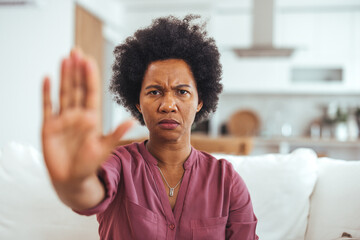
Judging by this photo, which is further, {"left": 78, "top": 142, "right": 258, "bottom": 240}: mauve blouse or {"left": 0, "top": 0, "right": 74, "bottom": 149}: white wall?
{"left": 0, "top": 0, "right": 74, "bottom": 149}: white wall

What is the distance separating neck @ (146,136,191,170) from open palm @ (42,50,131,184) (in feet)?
1.43

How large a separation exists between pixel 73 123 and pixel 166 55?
53 cm

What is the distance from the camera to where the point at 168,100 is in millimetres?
1023

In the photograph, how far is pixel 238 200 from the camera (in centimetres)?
110

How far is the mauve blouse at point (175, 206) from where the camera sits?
39.6 inches

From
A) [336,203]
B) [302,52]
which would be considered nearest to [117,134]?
[336,203]

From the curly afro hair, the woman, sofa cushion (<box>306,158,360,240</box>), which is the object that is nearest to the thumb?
the woman

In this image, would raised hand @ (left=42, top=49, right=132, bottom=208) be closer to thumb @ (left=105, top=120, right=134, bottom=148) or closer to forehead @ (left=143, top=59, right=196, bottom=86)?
thumb @ (left=105, top=120, right=134, bottom=148)

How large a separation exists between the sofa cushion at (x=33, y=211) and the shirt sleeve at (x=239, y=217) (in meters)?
0.64

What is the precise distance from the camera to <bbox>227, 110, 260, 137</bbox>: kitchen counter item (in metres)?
5.66

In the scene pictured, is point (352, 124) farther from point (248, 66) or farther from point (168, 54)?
point (168, 54)

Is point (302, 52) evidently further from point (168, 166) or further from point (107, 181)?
point (107, 181)

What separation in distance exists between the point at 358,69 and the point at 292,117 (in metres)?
1.16

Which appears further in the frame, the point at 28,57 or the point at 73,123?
the point at 28,57
